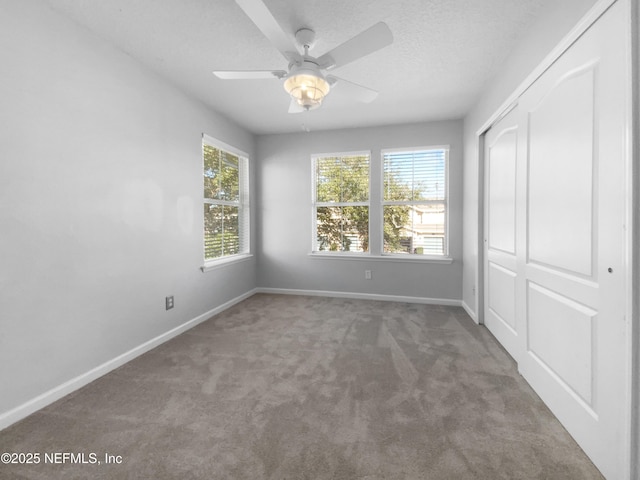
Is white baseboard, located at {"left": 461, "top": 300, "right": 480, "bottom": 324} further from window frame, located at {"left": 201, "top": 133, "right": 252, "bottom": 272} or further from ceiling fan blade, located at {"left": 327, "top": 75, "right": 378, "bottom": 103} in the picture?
window frame, located at {"left": 201, "top": 133, "right": 252, "bottom": 272}

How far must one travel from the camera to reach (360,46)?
1685 millimetres

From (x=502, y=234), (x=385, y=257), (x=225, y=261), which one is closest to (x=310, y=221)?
(x=385, y=257)

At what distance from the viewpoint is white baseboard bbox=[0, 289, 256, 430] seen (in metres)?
1.69

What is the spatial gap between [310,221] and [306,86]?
2.70 metres

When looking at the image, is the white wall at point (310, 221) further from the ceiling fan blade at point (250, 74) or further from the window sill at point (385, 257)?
the ceiling fan blade at point (250, 74)

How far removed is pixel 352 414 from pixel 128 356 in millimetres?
1905

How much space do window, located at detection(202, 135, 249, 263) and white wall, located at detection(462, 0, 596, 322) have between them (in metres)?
3.01

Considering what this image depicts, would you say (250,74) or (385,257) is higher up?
(250,74)

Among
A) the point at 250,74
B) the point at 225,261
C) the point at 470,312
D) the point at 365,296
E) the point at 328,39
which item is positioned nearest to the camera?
the point at 250,74

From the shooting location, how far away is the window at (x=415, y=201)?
13.3ft

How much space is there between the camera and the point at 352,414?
1745mm

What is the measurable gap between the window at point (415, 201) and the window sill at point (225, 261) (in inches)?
81.7

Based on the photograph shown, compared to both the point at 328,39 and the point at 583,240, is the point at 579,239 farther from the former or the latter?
the point at 328,39

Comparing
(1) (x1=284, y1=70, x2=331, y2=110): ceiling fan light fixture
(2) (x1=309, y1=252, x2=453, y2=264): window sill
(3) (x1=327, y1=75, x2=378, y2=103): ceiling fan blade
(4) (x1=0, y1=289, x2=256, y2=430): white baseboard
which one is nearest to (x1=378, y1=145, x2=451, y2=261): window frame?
(2) (x1=309, y1=252, x2=453, y2=264): window sill
